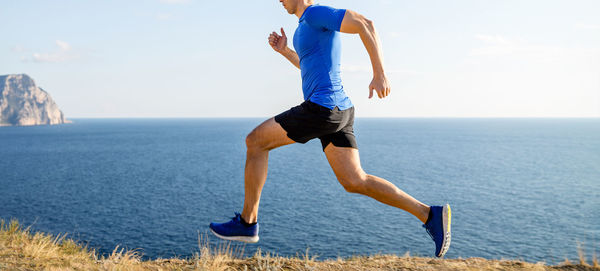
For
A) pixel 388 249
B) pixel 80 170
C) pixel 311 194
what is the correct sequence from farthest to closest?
pixel 80 170, pixel 311 194, pixel 388 249

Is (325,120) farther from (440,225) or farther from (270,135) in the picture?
(440,225)

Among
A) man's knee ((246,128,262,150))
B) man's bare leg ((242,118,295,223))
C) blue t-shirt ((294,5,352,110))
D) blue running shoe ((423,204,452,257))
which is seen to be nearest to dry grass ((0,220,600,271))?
man's bare leg ((242,118,295,223))

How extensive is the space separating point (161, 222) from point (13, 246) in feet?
110

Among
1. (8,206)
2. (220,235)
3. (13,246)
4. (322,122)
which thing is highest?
(322,122)

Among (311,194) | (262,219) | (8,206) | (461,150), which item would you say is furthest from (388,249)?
(461,150)

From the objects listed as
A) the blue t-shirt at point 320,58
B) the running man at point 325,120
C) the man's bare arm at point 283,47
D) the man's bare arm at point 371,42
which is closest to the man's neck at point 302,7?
the running man at point 325,120

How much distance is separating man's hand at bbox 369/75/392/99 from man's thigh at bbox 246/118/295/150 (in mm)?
612

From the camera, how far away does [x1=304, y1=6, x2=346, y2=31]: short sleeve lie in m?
2.44

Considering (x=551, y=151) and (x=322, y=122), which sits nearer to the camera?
(x=322, y=122)

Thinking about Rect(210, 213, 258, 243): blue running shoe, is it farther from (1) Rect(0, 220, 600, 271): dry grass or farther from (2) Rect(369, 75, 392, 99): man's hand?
(2) Rect(369, 75, 392, 99): man's hand

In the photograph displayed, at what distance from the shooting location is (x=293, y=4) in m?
2.79

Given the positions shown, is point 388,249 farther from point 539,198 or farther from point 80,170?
point 80,170

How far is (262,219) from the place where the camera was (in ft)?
122

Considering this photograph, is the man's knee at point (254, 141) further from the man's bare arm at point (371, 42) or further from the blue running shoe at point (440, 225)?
the blue running shoe at point (440, 225)
